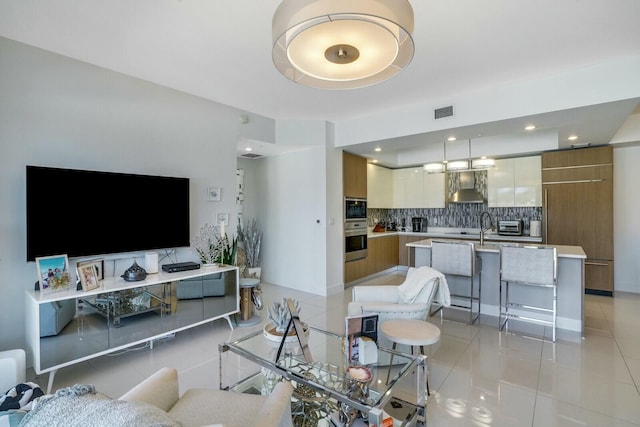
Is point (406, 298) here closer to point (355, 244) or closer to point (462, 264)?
point (462, 264)

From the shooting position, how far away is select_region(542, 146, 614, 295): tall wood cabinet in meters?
4.77

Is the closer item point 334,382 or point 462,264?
point 334,382

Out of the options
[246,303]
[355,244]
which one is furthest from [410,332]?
[355,244]

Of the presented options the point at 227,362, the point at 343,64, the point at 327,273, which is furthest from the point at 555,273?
the point at 227,362

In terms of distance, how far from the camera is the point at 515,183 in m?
5.58

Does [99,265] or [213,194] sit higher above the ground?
[213,194]

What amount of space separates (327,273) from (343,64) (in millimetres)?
3617

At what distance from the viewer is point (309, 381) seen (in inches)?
68.3

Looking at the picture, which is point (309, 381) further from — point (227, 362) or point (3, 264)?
point (3, 264)

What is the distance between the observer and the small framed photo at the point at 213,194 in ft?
13.0

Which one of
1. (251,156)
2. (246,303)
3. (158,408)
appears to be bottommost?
(246,303)

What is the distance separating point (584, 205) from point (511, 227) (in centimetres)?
107

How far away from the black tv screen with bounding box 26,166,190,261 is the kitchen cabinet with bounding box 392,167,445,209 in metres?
4.84

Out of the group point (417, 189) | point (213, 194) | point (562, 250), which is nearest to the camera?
point (562, 250)
